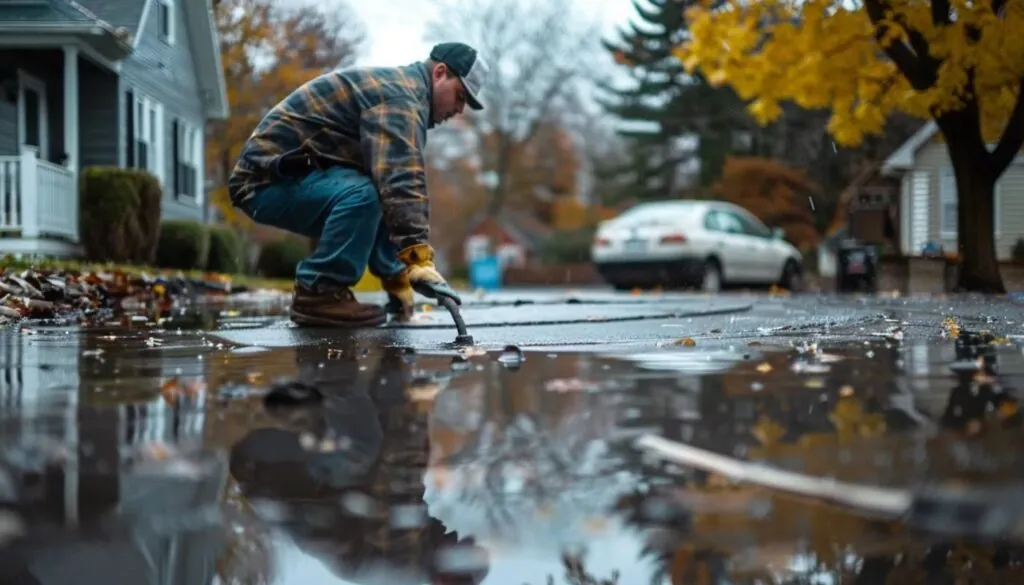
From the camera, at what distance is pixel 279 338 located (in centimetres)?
517

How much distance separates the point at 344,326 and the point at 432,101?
3.94ft

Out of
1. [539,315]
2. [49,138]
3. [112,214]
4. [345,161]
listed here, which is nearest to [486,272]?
[49,138]

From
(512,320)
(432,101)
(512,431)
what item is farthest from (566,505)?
(512,320)

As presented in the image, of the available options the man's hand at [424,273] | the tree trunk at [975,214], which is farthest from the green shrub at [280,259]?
the man's hand at [424,273]

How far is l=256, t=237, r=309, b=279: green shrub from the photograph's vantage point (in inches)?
959

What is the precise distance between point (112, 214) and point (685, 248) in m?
8.77

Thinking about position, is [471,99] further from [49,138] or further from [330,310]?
[49,138]

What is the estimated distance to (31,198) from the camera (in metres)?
15.3

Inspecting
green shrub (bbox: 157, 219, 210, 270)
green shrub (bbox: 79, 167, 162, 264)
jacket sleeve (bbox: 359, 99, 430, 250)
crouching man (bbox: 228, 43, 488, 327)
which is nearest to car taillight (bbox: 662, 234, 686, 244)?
green shrub (bbox: 157, 219, 210, 270)

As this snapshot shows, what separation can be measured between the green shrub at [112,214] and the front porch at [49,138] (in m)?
0.42

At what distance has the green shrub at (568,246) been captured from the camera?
45.9 metres

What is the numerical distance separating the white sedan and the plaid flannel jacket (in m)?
13.8

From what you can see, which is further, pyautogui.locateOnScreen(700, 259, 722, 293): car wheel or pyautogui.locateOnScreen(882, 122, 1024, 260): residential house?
pyautogui.locateOnScreen(882, 122, 1024, 260): residential house

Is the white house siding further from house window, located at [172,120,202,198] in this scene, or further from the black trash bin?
house window, located at [172,120,202,198]
